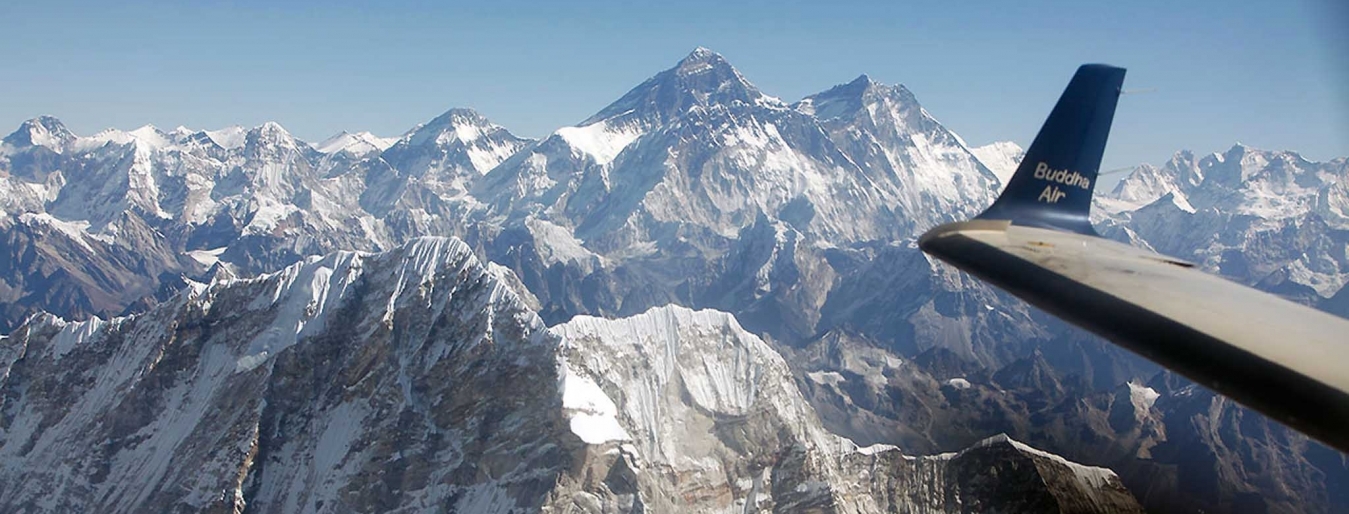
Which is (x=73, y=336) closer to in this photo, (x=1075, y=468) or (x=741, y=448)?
(x=741, y=448)

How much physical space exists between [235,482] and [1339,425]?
5853 inches

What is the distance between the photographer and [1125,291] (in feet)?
47.7

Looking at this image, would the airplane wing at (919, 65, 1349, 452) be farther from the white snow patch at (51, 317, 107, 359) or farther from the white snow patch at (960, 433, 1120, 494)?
the white snow patch at (51, 317, 107, 359)

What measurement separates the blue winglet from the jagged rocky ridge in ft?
275

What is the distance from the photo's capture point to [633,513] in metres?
114

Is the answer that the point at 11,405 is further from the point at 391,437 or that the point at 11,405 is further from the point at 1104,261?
the point at 1104,261

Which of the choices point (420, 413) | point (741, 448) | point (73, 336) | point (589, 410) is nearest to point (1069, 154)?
point (589, 410)

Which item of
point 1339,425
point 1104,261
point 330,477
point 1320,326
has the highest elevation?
point 330,477

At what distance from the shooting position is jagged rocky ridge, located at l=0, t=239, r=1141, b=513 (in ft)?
387

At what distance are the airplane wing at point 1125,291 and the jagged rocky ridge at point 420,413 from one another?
84.1 m

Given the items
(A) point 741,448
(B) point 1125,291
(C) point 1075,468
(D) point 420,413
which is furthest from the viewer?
(D) point 420,413

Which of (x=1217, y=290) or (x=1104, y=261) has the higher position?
(x=1104, y=261)

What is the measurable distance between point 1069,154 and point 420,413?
131 metres

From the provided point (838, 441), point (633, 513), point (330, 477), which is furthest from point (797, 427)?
point (330, 477)
